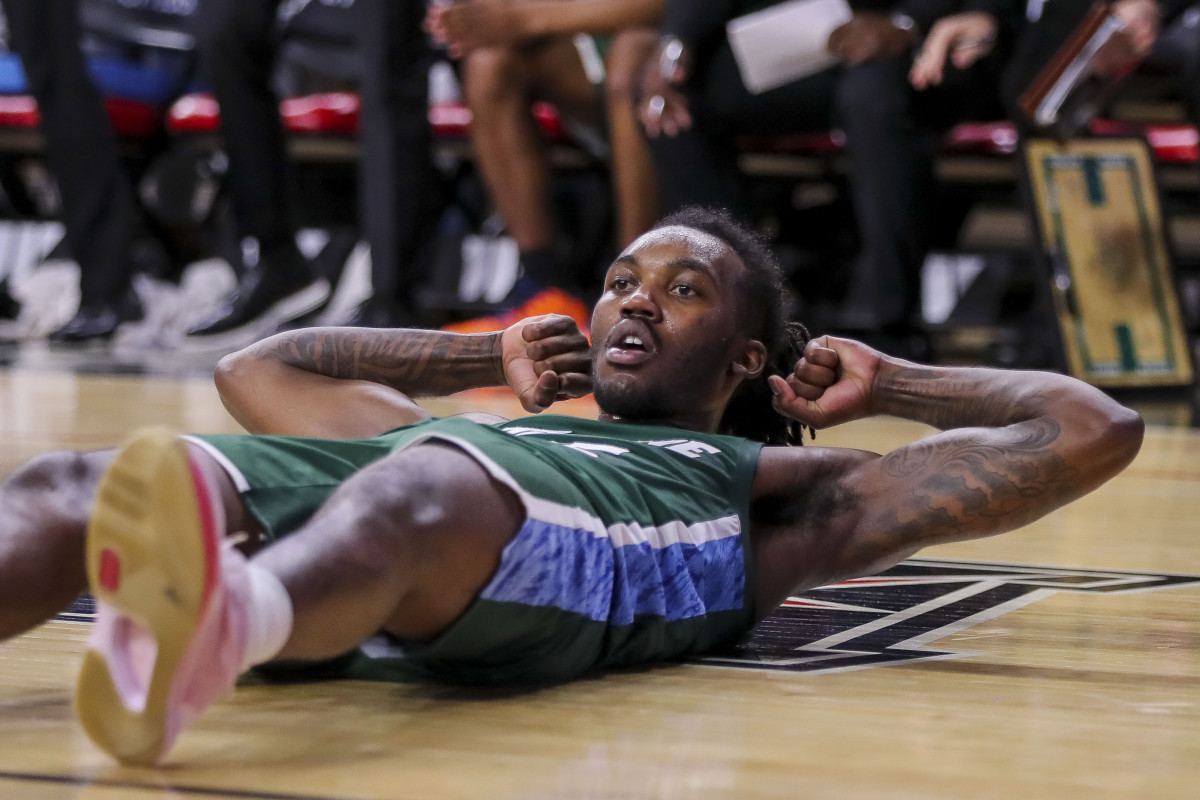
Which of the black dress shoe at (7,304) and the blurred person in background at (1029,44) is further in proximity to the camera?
the black dress shoe at (7,304)

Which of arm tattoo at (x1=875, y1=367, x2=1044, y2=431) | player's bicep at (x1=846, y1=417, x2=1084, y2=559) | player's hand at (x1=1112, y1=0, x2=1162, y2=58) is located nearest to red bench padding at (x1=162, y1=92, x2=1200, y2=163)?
player's hand at (x1=1112, y1=0, x2=1162, y2=58)

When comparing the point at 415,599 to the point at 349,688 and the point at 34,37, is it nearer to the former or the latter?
the point at 349,688

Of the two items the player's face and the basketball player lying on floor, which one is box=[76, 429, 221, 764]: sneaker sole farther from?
the player's face

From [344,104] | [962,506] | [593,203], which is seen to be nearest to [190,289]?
[344,104]

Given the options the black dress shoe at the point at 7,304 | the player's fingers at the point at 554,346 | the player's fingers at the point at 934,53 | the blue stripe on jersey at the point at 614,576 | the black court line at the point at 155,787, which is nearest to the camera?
the black court line at the point at 155,787

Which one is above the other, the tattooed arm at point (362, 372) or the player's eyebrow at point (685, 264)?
the player's eyebrow at point (685, 264)

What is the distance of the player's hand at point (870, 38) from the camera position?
3.29 meters

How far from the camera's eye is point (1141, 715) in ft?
3.55

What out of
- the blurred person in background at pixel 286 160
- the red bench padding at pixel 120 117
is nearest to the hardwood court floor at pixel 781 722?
the blurred person in background at pixel 286 160

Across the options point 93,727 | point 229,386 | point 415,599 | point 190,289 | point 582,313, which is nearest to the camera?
point 93,727

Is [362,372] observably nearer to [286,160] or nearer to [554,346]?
[554,346]

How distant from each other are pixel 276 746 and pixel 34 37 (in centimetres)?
377

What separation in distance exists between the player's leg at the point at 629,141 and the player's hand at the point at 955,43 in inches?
24.8

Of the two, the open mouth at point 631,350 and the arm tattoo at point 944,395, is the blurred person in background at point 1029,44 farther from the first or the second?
the open mouth at point 631,350
